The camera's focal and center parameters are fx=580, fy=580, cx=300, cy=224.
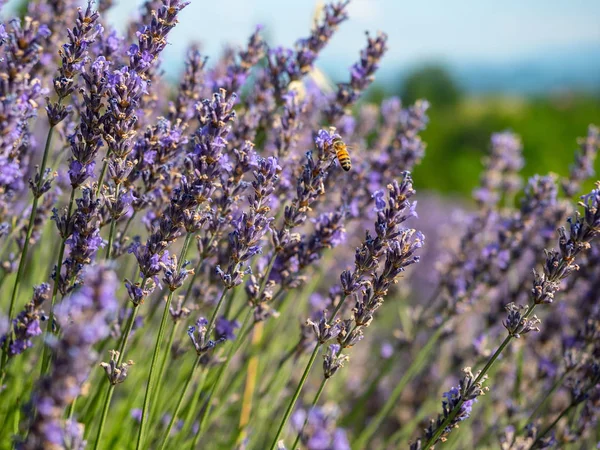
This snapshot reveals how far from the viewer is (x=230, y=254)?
259cm

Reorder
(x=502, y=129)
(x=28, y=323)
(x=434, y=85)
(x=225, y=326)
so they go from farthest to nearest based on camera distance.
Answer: (x=434, y=85) → (x=502, y=129) → (x=225, y=326) → (x=28, y=323)

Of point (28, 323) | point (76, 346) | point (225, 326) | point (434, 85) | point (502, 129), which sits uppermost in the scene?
point (434, 85)

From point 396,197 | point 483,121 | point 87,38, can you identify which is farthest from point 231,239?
point 483,121

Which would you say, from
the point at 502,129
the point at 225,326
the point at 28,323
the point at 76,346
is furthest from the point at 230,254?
the point at 502,129

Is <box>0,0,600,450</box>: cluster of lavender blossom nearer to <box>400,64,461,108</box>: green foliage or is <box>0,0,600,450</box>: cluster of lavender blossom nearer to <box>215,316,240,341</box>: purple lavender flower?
<box>215,316,240,341</box>: purple lavender flower

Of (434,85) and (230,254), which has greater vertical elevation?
(434,85)

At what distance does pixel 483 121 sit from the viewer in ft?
61.4

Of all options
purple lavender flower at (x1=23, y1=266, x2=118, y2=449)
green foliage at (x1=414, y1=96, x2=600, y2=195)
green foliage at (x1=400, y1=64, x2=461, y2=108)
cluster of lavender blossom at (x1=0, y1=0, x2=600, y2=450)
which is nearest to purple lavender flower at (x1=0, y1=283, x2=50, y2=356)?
cluster of lavender blossom at (x1=0, y1=0, x2=600, y2=450)

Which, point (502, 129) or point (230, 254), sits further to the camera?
point (502, 129)

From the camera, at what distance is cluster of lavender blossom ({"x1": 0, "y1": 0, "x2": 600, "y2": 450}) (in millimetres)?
1951

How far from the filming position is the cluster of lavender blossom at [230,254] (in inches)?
76.8

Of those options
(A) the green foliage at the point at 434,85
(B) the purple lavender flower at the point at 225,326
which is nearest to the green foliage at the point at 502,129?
(A) the green foliage at the point at 434,85

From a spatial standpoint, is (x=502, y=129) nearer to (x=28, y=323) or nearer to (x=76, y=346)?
(x=28, y=323)

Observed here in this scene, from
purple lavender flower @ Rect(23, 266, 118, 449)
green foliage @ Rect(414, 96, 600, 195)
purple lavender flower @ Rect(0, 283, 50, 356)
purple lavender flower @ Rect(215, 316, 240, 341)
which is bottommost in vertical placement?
purple lavender flower @ Rect(23, 266, 118, 449)
